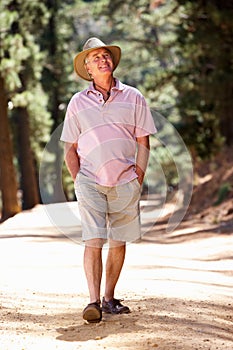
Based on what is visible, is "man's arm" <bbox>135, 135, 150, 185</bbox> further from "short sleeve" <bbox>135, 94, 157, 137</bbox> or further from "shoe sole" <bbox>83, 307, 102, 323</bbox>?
"shoe sole" <bbox>83, 307, 102, 323</bbox>

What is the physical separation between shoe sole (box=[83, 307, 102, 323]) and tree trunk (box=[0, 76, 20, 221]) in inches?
690

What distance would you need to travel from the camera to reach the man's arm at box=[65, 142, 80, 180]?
7.47 meters

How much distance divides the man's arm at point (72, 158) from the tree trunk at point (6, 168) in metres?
16.9

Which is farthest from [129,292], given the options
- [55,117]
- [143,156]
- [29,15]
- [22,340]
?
[55,117]

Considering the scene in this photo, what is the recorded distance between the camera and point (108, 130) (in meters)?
7.34

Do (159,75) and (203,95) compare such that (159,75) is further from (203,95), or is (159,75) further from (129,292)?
(129,292)

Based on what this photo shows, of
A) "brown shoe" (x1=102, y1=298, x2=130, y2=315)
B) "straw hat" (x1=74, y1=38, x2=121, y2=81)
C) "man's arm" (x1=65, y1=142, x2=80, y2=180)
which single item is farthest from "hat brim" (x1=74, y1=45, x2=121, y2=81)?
"brown shoe" (x1=102, y1=298, x2=130, y2=315)

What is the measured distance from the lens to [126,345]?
6309mm

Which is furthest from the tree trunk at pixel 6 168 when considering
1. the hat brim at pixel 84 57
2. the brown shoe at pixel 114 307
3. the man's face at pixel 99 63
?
the brown shoe at pixel 114 307

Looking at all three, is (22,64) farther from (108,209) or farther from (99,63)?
(108,209)

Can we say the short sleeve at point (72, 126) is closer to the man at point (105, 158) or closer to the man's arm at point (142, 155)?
the man at point (105, 158)

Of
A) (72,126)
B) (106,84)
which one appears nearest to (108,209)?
(72,126)

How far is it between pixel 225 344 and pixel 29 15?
25.1 metres

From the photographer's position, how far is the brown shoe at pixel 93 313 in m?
7.01
